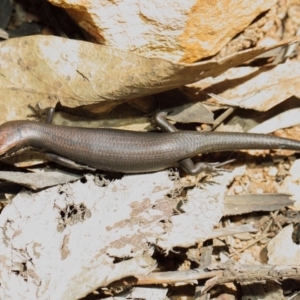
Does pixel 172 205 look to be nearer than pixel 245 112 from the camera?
Yes

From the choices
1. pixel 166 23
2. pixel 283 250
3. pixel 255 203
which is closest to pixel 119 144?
pixel 166 23

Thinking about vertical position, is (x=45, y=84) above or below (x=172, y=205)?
above

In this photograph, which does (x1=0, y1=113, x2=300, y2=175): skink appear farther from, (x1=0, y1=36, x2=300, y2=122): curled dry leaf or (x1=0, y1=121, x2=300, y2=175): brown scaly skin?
(x1=0, y1=36, x2=300, y2=122): curled dry leaf

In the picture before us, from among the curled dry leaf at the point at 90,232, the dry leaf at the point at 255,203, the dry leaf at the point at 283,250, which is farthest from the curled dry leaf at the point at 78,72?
the dry leaf at the point at 283,250

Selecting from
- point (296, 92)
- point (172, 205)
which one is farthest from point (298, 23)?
point (172, 205)

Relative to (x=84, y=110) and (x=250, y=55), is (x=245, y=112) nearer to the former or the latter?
(x=250, y=55)

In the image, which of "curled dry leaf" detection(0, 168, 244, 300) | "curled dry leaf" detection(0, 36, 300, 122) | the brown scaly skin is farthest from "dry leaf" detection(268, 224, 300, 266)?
"curled dry leaf" detection(0, 36, 300, 122)
